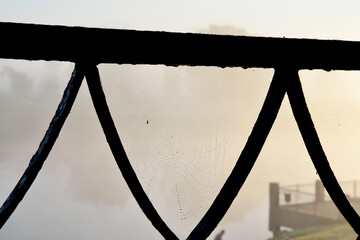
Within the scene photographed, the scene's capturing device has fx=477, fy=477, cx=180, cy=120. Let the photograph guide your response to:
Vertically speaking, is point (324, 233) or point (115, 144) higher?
point (115, 144)

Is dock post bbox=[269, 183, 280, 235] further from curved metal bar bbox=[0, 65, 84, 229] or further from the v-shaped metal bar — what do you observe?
curved metal bar bbox=[0, 65, 84, 229]

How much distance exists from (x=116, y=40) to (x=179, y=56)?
14 cm

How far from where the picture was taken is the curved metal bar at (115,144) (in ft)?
3.34

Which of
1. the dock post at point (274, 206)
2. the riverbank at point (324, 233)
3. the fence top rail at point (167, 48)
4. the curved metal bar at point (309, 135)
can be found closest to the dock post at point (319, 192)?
the riverbank at point (324, 233)

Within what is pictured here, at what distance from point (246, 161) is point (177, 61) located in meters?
0.28

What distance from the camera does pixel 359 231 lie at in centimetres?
126

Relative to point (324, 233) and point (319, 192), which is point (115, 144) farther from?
point (319, 192)

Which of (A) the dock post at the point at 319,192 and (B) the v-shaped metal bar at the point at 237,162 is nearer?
(B) the v-shaped metal bar at the point at 237,162

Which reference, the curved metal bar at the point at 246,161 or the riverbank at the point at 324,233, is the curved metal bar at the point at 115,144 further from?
the riverbank at the point at 324,233

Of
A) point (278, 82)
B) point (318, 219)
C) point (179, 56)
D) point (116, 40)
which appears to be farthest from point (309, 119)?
point (318, 219)

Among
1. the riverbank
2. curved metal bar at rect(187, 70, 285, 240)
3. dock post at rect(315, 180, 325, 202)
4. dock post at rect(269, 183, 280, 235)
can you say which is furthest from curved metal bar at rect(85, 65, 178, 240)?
dock post at rect(269, 183, 280, 235)

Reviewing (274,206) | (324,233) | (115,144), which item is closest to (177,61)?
(115,144)

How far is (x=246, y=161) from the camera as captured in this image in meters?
1.10

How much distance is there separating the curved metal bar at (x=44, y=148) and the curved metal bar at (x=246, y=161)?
37 centimetres
